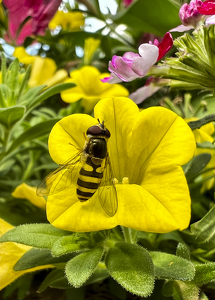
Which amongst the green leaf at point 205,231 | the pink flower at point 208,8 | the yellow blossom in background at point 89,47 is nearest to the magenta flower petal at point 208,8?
the pink flower at point 208,8

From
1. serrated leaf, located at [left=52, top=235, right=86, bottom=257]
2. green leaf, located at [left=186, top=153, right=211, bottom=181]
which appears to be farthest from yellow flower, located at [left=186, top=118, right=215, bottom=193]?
serrated leaf, located at [left=52, top=235, right=86, bottom=257]

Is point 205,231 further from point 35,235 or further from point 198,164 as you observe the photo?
point 35,235

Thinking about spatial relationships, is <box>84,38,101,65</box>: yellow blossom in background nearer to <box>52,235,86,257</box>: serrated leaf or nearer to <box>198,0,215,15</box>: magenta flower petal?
<box>198,0,215,15</box>: magenta flower petal

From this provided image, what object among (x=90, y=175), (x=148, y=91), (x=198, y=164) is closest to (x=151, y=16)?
(x=148, y=91)

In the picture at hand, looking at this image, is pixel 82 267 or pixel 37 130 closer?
pixel 82 267

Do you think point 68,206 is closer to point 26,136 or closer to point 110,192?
point 110,192

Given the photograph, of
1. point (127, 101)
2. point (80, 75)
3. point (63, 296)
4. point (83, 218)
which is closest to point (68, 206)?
point (83, 218)

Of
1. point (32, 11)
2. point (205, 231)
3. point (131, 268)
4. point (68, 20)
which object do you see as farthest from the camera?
point (68, 20)
